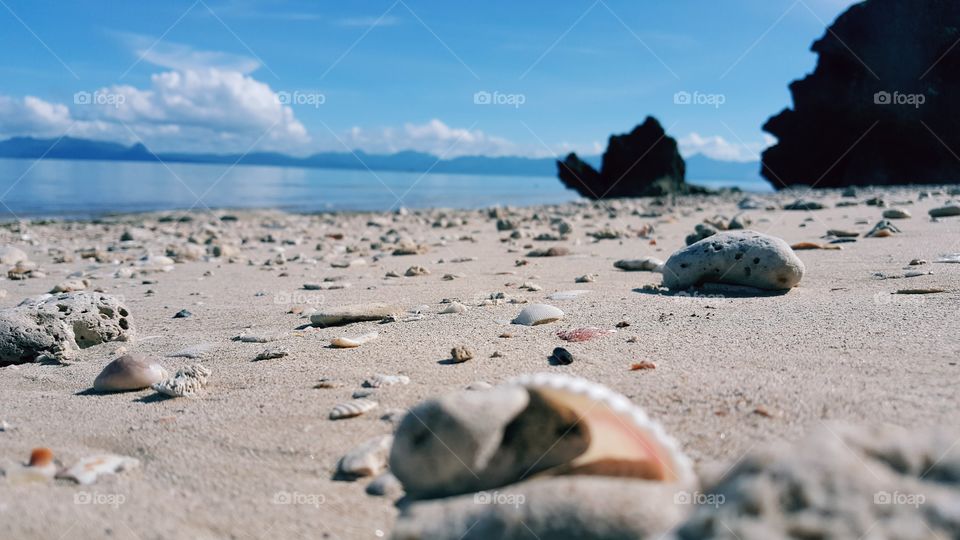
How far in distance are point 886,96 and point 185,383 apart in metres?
27.8

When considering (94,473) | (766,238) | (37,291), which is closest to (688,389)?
(94,473)

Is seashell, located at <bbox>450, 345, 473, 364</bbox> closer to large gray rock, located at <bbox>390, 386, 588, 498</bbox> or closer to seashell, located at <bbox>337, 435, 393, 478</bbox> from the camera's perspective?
seashell, located at <bbox>337, 435, 393, 478</bbox>

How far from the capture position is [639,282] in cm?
454

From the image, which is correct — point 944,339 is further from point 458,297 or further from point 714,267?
point 458,297

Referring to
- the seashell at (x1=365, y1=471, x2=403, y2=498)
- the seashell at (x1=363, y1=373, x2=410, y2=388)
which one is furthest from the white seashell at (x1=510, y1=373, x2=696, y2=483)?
the seashell at (x1=363, y1=373, x2=410, y2=388)

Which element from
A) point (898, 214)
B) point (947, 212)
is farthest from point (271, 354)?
point (947, 212)

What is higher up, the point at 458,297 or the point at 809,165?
the point at 809,165

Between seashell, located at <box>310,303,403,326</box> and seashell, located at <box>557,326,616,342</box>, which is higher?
seashell, located at <box>310,303,403,326</box>

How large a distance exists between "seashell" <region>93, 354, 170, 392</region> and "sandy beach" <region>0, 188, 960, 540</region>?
1.9 inches

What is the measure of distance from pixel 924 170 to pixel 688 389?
87.7 feet

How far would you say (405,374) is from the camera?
2588 millimetres

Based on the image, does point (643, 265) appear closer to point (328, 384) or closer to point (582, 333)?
point (582, 333)

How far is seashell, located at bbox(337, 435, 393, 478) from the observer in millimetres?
1842

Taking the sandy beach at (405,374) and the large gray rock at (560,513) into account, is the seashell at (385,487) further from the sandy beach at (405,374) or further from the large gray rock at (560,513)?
the large gray rock at (560,513)
